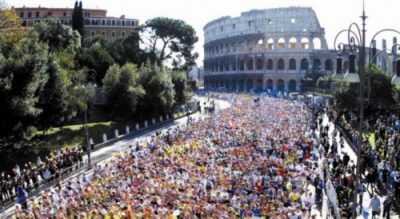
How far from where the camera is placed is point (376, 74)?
50344 mm

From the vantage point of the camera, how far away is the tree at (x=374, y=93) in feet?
162

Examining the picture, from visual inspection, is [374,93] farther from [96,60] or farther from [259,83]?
[259,83]

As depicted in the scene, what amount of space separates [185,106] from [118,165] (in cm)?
4054

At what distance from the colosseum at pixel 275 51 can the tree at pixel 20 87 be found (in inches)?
2951

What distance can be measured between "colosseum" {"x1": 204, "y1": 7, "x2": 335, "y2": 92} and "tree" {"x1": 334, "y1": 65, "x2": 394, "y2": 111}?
159 feet

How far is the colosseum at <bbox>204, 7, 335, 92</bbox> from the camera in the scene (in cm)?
10544

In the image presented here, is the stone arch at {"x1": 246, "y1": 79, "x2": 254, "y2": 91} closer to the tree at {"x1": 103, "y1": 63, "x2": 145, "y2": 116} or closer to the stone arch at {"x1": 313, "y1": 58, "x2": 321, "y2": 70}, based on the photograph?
the stone arch at {"x1": 313, "y1": 58, "x2": 321, "y2": 70}

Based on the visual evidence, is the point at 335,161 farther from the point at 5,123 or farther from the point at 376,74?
the point at 376,74

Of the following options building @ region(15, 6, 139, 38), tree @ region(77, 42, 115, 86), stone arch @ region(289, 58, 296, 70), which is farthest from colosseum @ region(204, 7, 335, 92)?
tree @ region(77, 42, 115, 86)

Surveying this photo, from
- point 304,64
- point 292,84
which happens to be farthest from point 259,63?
point 304,64

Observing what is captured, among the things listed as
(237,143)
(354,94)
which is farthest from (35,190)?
(354,94)

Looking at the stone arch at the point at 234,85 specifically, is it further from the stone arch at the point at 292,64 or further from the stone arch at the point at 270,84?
the stone arch at the point at 292,64

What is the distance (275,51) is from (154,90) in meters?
61.0

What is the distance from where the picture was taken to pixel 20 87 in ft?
94.1
